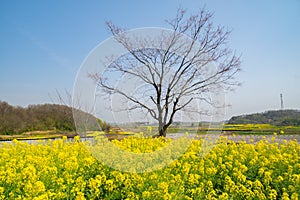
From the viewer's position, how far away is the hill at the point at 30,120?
16.9 metres

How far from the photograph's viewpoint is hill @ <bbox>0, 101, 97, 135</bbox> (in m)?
Result: 16.9

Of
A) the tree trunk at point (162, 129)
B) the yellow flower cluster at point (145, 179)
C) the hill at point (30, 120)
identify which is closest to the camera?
the yellow flower cluster at point (145, 179)

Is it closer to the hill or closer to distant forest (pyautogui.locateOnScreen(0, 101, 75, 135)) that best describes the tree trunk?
the hill

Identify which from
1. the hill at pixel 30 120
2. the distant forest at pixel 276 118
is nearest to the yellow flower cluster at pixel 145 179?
the hill at pixel 30 120

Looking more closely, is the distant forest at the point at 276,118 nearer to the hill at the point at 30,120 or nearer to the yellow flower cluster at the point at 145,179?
the hill at the point at 30,120

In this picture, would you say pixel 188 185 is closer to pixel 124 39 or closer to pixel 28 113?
pixel 124 39

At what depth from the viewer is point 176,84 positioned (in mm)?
8492

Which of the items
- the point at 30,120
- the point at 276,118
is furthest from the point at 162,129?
the point at 276,118

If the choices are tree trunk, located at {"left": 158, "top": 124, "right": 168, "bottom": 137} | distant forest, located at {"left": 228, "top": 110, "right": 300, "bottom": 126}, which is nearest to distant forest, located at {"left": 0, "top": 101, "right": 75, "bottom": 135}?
tree trunk, located at {"left": 158, "top": 124, "right": 168, "bottom": 137}

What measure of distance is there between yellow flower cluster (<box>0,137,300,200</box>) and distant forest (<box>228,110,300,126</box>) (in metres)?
17.6

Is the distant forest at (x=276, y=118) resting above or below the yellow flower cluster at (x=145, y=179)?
above

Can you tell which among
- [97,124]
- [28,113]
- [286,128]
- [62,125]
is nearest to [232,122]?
[286,128]

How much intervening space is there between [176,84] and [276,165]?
4.84m

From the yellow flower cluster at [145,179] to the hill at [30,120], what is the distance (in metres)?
12.7
